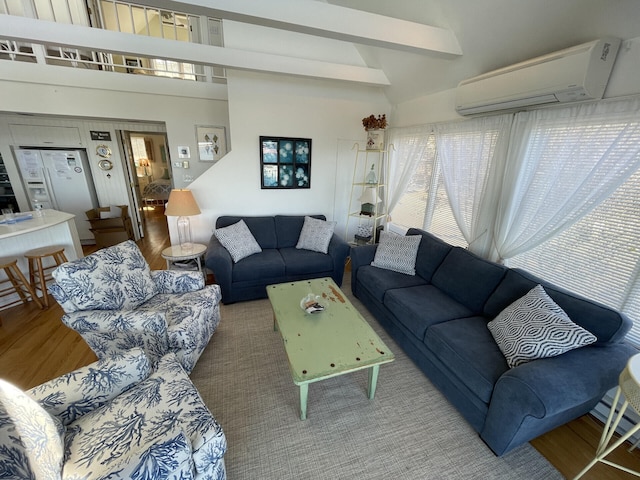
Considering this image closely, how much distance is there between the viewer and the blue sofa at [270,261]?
2859 millimetres

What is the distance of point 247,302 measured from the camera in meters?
3.01

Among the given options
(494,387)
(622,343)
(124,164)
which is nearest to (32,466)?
(494,387)

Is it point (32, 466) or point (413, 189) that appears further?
point (413, 189)

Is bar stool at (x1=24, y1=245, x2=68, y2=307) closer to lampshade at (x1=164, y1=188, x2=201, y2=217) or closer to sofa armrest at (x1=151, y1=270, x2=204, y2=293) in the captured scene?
lampshade at (x1=164, y1=188, x2=201, y2=217)

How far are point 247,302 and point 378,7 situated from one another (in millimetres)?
3369

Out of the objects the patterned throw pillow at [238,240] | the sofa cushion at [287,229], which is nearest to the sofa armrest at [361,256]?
the sofa cushion at [287,229]

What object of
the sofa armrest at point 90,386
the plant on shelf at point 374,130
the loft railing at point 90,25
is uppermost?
the loft railing at point 90,25

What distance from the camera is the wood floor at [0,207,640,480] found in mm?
1523

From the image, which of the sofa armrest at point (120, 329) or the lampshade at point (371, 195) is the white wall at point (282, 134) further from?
the sofa armrest at point (120, 329)

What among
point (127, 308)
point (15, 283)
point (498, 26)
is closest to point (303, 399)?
point (127, 308)

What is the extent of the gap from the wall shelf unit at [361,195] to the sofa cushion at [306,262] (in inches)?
34.3

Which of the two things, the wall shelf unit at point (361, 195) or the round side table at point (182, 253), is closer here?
the round side table at point (182, 253)

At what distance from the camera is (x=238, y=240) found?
3.15m

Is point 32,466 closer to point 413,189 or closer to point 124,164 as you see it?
point 413,189
